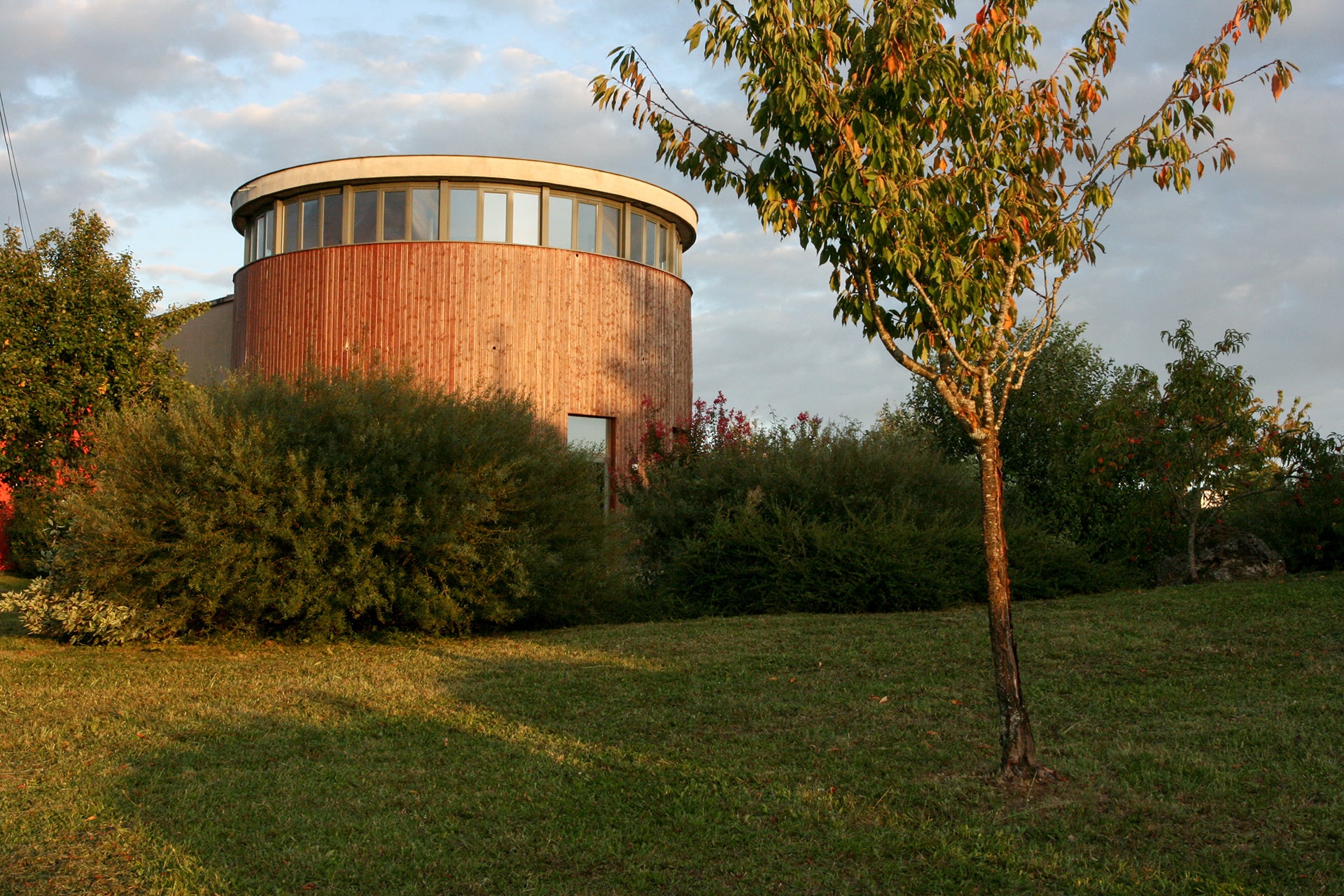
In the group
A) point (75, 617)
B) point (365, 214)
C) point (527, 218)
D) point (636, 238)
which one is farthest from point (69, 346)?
point (636, 238)

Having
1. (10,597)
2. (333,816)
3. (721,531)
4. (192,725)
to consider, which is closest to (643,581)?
(721,531)

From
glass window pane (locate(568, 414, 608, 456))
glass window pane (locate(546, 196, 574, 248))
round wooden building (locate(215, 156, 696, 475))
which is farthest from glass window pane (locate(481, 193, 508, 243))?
glass window pane (locate(568, 414, 608, 456))

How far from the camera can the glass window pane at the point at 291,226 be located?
21.9 meters

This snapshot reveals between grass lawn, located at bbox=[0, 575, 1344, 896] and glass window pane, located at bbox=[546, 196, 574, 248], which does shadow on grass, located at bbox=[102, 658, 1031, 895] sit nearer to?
grass lawn, located at bbox=[0, 575, 1344, 896]

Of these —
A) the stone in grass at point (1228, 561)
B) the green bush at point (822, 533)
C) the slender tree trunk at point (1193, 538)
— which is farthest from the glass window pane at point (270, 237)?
the stone in grass at point (1228, 561)

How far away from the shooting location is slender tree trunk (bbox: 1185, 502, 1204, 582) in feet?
51.9

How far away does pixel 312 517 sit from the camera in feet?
37.4

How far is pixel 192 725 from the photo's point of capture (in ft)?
24.4

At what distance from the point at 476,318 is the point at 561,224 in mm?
2580

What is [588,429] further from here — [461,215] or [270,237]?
[270,237]

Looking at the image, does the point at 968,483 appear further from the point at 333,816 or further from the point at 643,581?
the point at 333,816

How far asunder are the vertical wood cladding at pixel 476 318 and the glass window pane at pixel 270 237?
1.01 feet

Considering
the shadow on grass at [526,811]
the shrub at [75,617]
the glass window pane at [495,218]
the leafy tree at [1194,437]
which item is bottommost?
the shadow on grass at [526,811]

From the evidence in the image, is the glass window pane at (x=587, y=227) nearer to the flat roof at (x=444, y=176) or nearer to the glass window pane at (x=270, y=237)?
the flat roof at (x=444, y=176)
